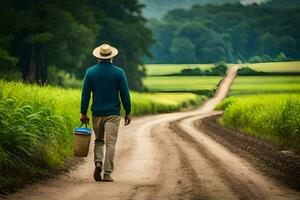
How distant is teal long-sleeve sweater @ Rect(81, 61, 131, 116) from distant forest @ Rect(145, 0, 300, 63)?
→ 83.4 feet

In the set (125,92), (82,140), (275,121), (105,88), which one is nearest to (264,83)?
(275,121)

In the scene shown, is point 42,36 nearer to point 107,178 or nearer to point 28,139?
point 28,139

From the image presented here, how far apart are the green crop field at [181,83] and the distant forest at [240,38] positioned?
8.05ft

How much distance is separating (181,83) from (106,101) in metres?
50.2

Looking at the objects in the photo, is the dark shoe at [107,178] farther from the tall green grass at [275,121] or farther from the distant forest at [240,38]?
the distant forest at [240,38]

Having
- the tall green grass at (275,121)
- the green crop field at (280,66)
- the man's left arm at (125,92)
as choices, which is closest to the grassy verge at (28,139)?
the man's left arm at (125,92)

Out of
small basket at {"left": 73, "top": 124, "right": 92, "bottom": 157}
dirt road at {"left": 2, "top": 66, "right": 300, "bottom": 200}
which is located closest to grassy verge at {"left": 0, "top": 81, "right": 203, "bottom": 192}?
dirt road at {"left": 2, "top": 66, "right": 300, "bottom": 200}

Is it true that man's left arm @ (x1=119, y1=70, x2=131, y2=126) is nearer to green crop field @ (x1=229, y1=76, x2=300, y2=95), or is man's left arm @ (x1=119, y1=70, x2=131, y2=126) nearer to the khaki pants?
the khaki pants

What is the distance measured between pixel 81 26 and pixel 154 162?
38.5 m

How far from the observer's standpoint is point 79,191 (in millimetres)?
9078

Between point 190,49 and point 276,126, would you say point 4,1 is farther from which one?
point 276,126

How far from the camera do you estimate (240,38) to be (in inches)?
2133

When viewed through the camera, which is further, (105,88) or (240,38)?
(240,38)

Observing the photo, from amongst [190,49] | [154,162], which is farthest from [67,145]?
[190,49]
